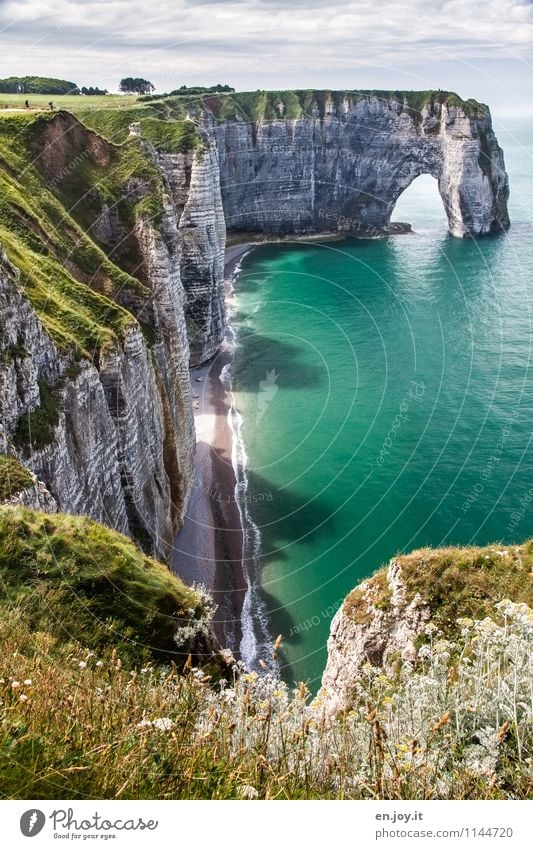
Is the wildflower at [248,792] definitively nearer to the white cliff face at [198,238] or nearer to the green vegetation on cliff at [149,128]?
the white cliff face at [198,238]

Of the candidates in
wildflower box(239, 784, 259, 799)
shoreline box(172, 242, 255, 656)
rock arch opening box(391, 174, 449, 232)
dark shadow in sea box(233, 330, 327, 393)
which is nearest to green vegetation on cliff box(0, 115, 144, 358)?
shoreline box(172, 242, 255, 656)

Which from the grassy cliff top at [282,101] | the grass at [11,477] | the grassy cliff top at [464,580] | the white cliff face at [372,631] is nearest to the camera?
the grassy cliff top at [464,580]

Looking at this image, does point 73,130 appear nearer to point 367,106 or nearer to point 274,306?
point 274,306

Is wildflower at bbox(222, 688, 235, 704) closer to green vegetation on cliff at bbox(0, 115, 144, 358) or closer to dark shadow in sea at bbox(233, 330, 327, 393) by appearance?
green vegetation on cliff at bbox(0, 115, 144, 358)

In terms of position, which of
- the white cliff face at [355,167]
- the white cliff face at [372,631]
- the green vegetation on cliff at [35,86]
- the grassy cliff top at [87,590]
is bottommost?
the white cliff face at [372,631]

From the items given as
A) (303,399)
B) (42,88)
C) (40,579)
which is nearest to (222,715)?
(40,579)

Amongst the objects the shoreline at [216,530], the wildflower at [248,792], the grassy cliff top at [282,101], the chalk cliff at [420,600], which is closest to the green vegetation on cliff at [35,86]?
the grassy cliff top at [282,101]
